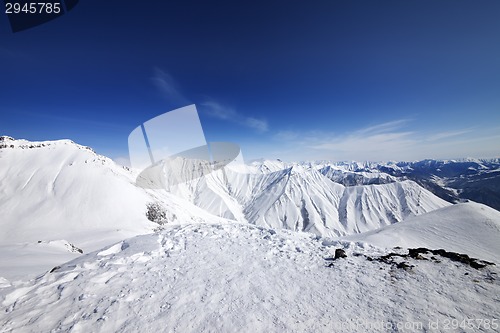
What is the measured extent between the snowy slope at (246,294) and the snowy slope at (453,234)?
10.6 metres

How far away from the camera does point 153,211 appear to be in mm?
48875

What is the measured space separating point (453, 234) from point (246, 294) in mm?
27360

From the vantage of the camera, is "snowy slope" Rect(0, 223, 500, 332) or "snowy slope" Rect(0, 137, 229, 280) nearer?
"snowy slope" Rect(0, 223, 500, 332)

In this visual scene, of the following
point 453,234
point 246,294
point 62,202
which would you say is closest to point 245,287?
point 246,294

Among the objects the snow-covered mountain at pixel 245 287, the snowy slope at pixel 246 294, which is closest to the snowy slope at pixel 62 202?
the snow-covered mountain at pixel 245 287

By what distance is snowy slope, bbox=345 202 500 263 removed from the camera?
757 inches

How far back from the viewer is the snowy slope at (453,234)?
63.1 feet

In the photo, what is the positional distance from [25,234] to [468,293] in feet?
165

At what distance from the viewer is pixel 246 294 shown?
23.4 ft

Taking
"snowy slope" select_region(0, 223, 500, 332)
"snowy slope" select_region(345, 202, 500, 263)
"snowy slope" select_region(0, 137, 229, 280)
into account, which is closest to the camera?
"snowy slope" select_region(0, 223, 500, 332)

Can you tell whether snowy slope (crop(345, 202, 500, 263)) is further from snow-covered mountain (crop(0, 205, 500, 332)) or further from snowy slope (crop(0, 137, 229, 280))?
snowy slope (crop(0, 137, 229, 280))

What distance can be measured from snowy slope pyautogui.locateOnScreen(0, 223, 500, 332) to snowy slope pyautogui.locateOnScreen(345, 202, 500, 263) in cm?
1059

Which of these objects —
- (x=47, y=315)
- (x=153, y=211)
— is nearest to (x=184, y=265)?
(x=47, y=315)

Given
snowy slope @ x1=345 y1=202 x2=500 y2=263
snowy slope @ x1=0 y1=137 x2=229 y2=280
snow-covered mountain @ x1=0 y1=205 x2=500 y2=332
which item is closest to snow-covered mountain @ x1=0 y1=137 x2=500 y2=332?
snow-covered mountain @ x1=0 y1=205 x2=500 y2=332
